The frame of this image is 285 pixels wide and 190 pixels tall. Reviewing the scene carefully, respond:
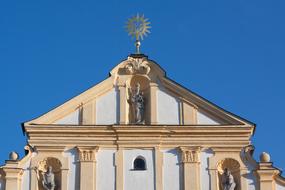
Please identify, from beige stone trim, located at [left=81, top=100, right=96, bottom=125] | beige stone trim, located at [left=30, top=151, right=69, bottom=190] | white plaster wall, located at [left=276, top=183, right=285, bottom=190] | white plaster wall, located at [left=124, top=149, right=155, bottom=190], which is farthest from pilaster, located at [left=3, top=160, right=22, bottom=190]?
white plaster wall, located at [left=276, top=183, right=285, bottom=190]

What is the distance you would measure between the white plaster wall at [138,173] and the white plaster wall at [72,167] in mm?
1359

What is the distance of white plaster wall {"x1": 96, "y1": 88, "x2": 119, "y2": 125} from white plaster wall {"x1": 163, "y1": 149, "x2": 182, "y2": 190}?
179 cm

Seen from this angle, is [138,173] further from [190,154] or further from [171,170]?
[190,154]

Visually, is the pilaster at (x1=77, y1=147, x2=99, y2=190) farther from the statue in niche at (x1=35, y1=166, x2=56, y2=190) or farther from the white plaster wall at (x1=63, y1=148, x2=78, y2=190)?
the statue in niche at (x1=35, y1=166, x2=56, y2=190)

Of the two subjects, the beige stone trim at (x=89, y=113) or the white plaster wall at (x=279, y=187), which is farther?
the beige stone trim at (x=89, y=113)

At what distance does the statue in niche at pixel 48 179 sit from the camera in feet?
90.1

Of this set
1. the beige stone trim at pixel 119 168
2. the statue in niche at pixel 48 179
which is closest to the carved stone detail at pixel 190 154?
the beige stone trim at pixel 119 168

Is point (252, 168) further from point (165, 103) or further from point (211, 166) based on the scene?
point (165, 103)

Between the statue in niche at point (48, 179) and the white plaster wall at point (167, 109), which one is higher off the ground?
the white plaster wall at point (167, 109)

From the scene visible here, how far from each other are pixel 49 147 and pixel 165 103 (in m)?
3.51

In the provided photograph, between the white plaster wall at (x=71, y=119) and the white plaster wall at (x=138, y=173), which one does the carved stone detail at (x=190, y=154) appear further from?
the white plaster wall at (x=71, y=119)

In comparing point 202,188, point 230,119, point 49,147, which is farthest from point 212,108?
point 49,147

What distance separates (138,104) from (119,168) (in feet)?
6.76

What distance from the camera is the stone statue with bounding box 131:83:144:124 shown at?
93.6 feet
